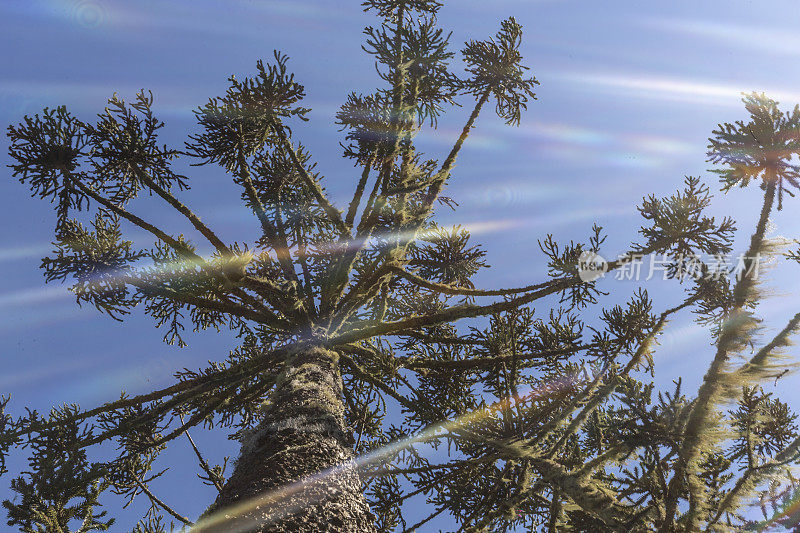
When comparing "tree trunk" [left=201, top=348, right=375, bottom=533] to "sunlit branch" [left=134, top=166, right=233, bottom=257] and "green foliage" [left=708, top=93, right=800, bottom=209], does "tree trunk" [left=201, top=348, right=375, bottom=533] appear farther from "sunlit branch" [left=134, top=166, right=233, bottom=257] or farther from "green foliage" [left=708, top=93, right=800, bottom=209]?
"green foliage" [left=708, top=93, right=800, bottom=209]

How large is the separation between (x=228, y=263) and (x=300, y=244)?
6.13ft

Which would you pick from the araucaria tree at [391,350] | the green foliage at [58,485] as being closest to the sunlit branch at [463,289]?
the araucaria tree at [391,350]

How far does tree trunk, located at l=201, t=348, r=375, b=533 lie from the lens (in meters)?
2.72

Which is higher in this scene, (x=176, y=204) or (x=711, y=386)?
(x=176, y=204)

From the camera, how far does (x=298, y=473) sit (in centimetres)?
312

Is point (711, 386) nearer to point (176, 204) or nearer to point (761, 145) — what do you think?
point (761, 145)

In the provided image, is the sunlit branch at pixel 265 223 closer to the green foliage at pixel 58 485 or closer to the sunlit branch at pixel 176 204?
the sunlit branch at pixel 176 204

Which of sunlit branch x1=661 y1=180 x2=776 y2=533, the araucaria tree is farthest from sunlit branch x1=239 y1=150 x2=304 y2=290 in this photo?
sunlit branch x1=661 y1=180 x2=776 y2=533

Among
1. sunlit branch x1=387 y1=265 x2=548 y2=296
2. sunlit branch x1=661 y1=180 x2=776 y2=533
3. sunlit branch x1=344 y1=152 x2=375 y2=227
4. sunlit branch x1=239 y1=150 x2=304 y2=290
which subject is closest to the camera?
sunlit branch x1=661 y1=180 x2=776 y2=533

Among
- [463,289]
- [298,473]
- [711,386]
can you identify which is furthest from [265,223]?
[711,386]

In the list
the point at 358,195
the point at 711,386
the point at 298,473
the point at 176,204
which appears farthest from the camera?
the point at 358,195

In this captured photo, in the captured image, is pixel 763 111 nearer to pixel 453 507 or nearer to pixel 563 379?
pixel 563 379

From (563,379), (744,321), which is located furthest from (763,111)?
(563,379)

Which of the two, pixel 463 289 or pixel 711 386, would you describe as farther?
pixel 463 289
